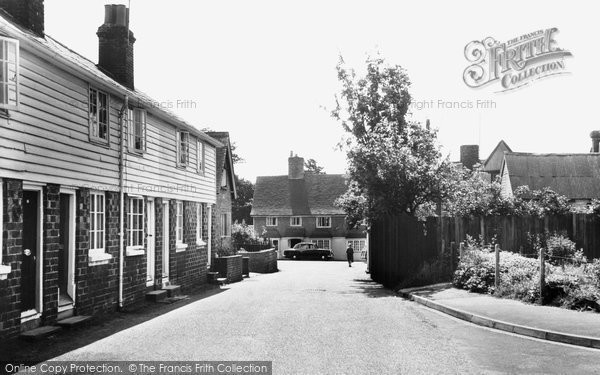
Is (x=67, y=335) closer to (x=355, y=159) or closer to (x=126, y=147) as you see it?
(x=126, y=147)

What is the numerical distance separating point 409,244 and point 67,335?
40.5 ft

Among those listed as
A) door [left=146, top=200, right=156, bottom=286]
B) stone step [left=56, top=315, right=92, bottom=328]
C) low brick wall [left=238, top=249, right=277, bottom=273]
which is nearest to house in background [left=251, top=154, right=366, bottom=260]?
low brick wall [left=238, top=249, right=277, bottom=273]

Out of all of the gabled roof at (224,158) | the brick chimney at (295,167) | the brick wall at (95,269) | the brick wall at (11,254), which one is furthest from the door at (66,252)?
the brick chimney at (295,167)

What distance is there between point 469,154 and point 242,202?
37.7m

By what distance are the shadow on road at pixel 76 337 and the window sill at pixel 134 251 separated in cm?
131

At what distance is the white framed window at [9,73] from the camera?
9055 mm

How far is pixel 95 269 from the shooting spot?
1276 cm

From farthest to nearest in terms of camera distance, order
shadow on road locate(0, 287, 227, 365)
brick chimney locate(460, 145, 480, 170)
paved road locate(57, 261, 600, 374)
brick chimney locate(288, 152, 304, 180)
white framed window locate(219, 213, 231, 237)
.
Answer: brick chimney locate(288, 152, 304, 180), brick chimney locate(460, 145, 480, 170), white framed window locate(219, 213, 231, 237), shadow on road locate(0, 287, 227, 365), paved road locate(57, 261, 600, 374)

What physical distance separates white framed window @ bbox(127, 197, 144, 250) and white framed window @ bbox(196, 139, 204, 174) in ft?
20.0

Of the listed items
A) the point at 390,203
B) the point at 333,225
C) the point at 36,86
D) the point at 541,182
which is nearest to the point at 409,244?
the point at 390,203

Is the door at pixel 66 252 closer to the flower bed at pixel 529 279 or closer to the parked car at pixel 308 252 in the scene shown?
the flower bed at pixel 529 279

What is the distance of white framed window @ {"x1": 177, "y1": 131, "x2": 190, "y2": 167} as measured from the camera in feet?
63.2

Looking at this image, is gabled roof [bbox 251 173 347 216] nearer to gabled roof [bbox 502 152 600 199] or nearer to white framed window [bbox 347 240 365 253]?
white framed window [bbox 347 240 365 253]

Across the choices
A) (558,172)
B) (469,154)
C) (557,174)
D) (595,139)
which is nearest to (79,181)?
(557,174)
